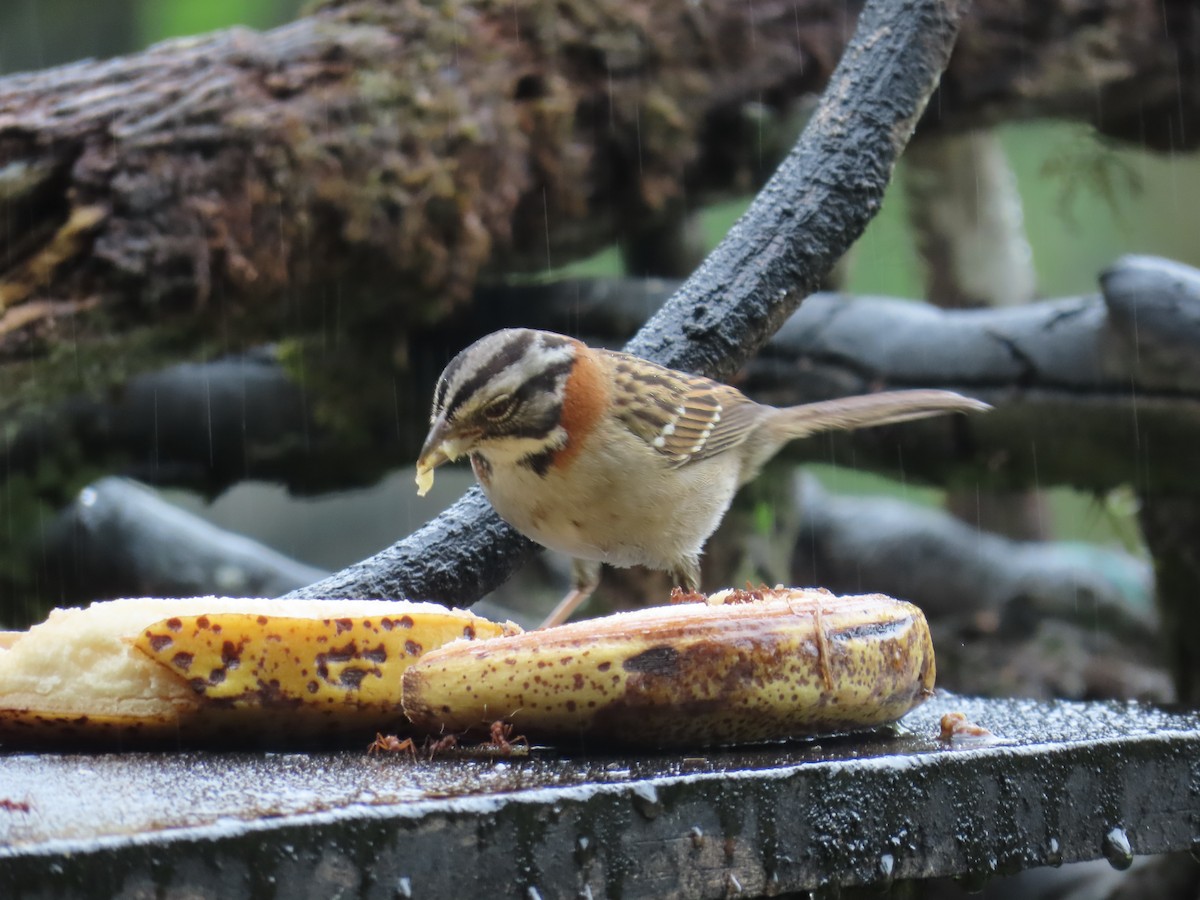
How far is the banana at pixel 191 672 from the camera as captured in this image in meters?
2.07

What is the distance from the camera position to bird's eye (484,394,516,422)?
278 cm

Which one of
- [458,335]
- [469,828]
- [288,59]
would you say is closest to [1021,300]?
[458,335]

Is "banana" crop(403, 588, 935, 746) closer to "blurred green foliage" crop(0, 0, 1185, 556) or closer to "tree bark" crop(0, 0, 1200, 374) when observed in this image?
"tree bark" crop(0, 0, 1200, 374)

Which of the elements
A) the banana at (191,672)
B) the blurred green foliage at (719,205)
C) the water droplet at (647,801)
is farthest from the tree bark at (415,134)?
the water droplet at (647,801)

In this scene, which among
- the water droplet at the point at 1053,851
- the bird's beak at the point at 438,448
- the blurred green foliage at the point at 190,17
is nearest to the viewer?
the water droplet at the point at 1053,851

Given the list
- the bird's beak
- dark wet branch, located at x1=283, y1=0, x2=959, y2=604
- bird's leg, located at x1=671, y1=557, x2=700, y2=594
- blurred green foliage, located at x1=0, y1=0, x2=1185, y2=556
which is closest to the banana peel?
the bird's beak

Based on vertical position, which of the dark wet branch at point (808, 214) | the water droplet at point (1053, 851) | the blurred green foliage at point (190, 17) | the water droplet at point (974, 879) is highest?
the blurred green foliage at point (190, 17)

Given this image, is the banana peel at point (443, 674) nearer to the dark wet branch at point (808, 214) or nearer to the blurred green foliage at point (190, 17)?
the dark wet branch at point (808, 214)

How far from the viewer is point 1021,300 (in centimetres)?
812

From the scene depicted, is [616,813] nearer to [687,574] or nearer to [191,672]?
[191,672]

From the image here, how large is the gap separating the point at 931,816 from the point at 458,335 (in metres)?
4.67

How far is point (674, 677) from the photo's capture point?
199 cm

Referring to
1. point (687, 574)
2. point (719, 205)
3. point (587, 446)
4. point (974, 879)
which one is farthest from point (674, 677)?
point (719, 205)

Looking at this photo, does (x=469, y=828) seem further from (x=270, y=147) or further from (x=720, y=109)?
(x=720, y=109)
